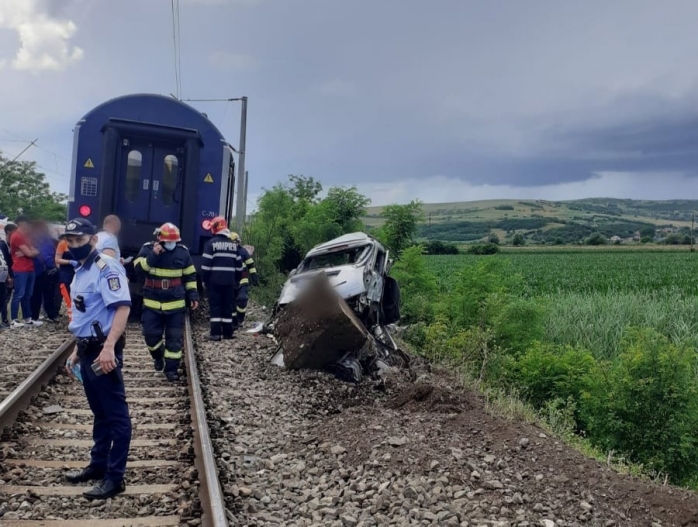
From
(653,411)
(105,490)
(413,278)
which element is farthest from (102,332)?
(413,278)

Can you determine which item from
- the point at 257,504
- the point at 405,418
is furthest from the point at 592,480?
the point at 257,504

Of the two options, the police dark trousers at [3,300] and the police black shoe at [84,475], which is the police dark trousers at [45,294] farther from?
the police black shoe at [84,475]

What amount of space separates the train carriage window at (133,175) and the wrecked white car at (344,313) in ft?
12.9

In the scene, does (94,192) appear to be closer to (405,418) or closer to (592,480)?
(405,418)

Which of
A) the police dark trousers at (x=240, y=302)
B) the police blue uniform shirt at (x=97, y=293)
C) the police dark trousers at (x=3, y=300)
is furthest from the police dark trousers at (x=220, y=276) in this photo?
the police blue uniform shirt at (x=97, y=293)

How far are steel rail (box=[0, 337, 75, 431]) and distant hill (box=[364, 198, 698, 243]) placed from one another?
258 feet

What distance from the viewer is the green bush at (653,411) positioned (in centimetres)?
753

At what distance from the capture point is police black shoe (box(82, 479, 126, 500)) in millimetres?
4148

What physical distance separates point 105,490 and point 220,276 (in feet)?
18.3

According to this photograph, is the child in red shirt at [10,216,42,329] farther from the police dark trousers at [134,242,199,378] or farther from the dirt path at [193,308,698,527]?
the dirt path at [193,308,698,527]

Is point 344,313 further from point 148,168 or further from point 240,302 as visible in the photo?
point 148,168

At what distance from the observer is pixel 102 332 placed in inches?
168

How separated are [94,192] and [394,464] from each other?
8.13 m

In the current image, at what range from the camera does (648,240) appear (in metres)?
92.3
